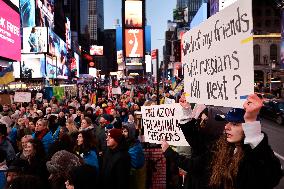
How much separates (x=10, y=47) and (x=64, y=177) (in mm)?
24299

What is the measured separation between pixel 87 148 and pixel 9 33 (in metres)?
22.0

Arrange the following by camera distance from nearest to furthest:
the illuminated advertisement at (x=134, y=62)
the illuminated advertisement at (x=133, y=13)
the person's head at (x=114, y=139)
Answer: the person's head at (x=114, y=139), the illuminated advertisement at (x=133, y=13), the illuminated advertisement at (x=134, y=62)

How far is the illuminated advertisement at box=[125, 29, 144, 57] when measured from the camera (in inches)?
2904

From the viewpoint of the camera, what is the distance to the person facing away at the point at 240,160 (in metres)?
3.30

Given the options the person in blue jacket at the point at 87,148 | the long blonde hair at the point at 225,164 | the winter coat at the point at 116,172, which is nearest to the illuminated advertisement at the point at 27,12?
the person in blue jacket at the point at 87,148

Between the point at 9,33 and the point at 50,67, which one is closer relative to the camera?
the point at 9,33

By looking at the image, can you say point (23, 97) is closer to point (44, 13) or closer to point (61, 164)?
point (61, 164)

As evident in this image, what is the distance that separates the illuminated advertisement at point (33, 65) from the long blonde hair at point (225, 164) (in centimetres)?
5183

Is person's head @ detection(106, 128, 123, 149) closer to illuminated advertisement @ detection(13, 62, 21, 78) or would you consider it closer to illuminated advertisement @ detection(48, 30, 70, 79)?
illuminated advertisement @ detection(13, 62, 21, 78)

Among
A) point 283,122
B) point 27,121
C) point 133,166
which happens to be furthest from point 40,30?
point 133,166

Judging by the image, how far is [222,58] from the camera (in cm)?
436

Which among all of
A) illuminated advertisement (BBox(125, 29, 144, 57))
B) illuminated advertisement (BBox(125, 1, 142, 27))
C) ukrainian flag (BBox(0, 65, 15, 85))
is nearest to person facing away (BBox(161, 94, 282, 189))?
ukrainian flag (BBox(0, 65, 15, 85))

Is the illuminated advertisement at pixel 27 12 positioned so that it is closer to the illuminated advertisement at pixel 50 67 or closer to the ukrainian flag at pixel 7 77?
the illuminated advertisement at pixel 50 67

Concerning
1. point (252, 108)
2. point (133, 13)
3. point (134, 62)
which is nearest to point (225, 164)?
point (252, 108)
